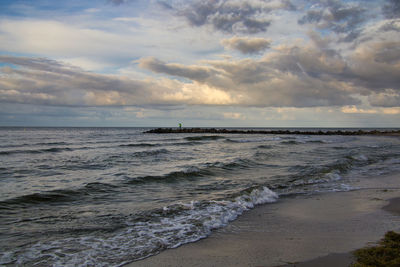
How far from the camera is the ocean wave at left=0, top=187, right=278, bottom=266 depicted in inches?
171

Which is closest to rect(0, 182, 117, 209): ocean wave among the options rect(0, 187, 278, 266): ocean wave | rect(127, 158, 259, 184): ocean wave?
rect(127, 158, 259, 184): ocean wave

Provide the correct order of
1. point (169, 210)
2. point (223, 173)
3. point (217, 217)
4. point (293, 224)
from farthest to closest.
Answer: point (223, 173), point (169, 210), point (217, 217), point (293, 224)

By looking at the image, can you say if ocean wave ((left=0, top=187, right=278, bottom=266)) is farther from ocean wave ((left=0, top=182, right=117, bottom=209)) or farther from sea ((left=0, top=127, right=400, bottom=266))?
ocean wave ((left=0, top=182, right=117, bottom=209))

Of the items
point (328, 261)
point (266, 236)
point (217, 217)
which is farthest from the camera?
point (217, 217)

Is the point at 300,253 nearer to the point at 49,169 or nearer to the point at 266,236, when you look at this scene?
the point at 266,236

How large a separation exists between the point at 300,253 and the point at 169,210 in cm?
340

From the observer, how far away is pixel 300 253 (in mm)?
4406

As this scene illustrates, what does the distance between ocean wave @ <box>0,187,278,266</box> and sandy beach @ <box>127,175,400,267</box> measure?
27 centimetres

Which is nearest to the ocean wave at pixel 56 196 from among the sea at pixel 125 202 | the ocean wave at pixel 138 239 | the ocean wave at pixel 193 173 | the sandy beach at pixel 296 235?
the sea at pixel 125 202

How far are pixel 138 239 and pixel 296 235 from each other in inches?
117

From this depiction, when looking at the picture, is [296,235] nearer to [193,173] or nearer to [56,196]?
[56,196]

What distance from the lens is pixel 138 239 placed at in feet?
16.8

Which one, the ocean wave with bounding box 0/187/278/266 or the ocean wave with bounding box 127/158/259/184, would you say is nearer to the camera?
the ocean wave with bounding box 0/187/278/266

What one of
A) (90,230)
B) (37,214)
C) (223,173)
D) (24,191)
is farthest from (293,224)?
(24,191)
